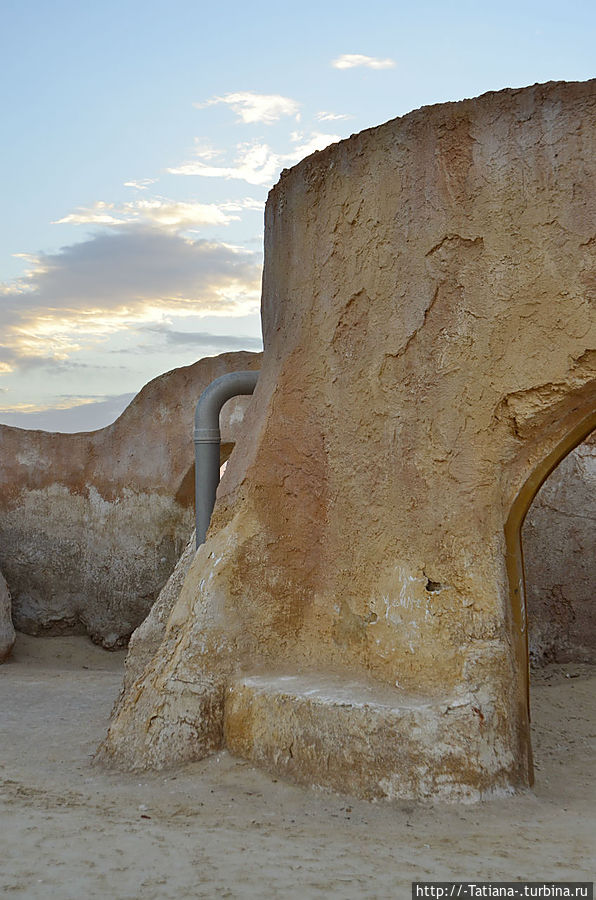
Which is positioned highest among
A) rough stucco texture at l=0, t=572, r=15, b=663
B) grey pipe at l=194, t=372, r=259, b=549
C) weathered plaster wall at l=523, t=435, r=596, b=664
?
grey pipe at l=194, t=372, r=259, b=549

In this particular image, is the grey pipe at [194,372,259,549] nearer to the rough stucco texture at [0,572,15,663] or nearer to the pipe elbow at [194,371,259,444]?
the pipe elbow at [194,371,259,444]

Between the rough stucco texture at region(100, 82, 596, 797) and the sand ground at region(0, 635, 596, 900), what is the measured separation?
0.16 m

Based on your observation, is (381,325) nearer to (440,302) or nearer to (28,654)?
(440,302)

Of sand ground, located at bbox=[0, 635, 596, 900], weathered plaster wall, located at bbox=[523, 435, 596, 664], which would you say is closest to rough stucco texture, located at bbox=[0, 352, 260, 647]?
weathered plaster wall, located at bbox=[523, 435, 596, 664]

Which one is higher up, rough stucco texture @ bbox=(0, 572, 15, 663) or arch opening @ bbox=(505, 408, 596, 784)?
arch opening @ bbox=(505, 408, 596, 784)

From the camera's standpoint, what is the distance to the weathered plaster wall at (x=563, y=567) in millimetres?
7375

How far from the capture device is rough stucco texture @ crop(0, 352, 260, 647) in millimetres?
10664

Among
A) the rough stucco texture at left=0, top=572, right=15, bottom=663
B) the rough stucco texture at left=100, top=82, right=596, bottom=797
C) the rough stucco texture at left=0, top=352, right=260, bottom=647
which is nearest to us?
the rough stucco texture at left=100, top=82, right=596, bottom=797

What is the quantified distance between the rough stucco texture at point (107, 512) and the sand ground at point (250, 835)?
548 cm

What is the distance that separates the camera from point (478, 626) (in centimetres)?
421

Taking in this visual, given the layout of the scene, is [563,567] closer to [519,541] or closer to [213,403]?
[519,541]

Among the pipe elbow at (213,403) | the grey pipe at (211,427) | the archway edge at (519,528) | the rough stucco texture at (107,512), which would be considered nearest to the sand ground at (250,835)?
the archway edge at (519,528)

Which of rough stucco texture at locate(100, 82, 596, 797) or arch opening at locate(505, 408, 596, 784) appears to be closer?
rough stucco texture at locate(100, 82, 596, 797)

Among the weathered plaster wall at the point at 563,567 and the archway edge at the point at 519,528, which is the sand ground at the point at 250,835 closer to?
the archway edge at the point at 519,528
